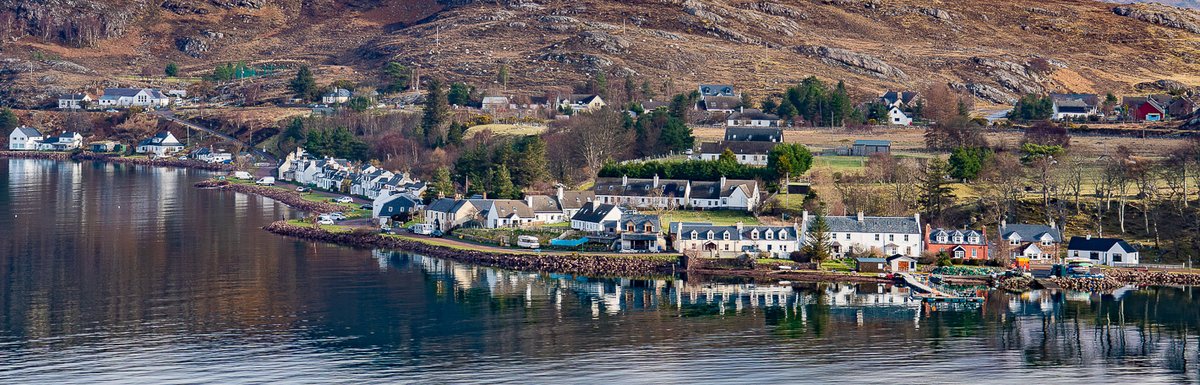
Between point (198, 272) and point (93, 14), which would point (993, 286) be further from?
point (93, 14)

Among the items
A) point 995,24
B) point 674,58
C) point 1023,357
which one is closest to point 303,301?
point 1023,357

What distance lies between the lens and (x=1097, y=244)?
68.5m

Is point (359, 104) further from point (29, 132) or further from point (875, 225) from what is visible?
point (875, 225)

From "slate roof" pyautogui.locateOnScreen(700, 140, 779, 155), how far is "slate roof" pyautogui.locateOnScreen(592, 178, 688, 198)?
526 inches

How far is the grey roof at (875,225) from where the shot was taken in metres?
70.6

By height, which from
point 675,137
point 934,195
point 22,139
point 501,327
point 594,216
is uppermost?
point 22,139

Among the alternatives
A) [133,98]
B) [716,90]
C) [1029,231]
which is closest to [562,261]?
[1029,231]

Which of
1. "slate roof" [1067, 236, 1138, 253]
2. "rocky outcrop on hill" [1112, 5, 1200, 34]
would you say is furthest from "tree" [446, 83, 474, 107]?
"rocky outcrop on hill" [1112, 5, 1200, 34]

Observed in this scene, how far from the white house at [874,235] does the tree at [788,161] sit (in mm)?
16860

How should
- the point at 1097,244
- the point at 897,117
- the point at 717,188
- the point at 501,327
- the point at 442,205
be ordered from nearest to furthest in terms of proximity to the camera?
the point at 501,327
the point at 1097,244
the point at 442,205
the point at 717,188
the point at 897,117

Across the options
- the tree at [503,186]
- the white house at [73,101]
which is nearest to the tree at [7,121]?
the white house at [73,101]

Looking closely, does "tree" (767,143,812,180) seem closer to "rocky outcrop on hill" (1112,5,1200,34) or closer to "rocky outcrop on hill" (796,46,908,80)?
"rocky outcrop on hill" (796,46,908,80)

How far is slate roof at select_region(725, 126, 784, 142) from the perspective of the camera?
4072 inches

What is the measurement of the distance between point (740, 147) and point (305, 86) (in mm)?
68414
